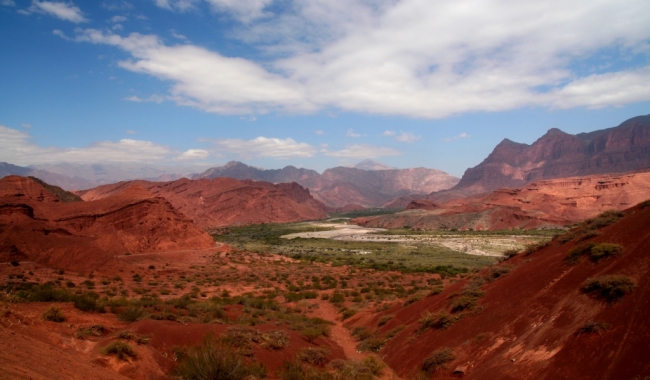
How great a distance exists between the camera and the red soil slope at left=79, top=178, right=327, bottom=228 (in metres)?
126

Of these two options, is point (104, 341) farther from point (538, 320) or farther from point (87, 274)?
point (87, 274)

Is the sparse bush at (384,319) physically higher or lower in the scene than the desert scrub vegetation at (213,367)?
lower

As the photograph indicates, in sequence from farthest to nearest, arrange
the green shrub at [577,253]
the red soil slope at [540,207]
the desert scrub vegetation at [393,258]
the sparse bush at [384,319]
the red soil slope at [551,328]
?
1. the red soil slope at [540,207]
2. the desert scrub vegetation at [393,258]
3. the sparse bush at [384,319]
4. the green shrub at [577,253]
5. the red soil slope at [551,328]

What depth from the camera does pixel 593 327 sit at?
809 centimetres

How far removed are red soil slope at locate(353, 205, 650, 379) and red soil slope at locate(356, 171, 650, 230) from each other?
3555 inches

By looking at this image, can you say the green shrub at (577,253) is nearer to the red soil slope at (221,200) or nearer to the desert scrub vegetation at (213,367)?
the desert scrub vegetation at (213,367)

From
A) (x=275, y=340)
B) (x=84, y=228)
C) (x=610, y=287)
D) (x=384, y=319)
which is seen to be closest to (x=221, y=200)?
(x=84, y=228)

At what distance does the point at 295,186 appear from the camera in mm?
193000

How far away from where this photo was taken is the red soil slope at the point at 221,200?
414 feet

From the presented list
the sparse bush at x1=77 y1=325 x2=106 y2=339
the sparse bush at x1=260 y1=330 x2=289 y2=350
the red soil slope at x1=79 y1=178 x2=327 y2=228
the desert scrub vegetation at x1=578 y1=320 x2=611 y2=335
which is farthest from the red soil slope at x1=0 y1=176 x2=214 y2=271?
the red soil slope at x1=79 y1=178 x2=327 y2=228

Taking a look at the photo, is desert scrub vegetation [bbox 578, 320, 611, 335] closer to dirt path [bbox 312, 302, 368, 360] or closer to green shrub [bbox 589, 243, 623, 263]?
green shrub [bbox 589, 243, 623, 263]

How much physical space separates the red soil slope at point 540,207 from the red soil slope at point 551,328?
90.3 meters

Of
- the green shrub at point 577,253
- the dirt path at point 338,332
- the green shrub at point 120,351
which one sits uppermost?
the green shrub at point 577,253

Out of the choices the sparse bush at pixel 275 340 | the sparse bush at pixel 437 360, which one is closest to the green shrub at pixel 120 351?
the sparse bush at pixel 275 340
